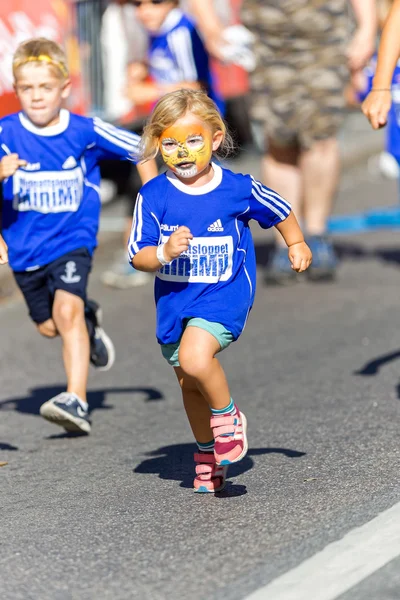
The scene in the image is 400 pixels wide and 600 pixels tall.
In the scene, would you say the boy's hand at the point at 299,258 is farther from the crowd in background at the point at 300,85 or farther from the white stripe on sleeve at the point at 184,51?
the white stripe on sleeve at the point at 184,51

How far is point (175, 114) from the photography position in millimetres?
4641

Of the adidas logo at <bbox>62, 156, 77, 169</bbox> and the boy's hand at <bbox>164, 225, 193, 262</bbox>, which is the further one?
the adidas logo at <bbox>62, 156, 77, 169</bbox>

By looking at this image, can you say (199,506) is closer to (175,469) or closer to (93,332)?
(175,469)

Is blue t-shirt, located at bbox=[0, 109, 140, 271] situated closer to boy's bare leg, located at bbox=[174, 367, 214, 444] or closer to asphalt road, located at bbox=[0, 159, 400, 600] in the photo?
asphalt road, located at bbox=[0, 159, 400, 600]

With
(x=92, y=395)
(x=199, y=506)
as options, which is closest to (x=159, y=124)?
(x=199, y=506)

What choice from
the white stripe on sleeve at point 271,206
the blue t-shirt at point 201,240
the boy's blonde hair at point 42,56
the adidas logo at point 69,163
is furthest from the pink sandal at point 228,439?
the boy's blonde hair at point 42,56

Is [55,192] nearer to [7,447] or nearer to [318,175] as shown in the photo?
[7,447]

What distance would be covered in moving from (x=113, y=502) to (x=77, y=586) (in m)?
0.86

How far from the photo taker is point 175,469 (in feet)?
16.9

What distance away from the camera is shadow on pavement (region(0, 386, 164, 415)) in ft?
21.2

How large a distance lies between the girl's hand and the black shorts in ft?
4.46

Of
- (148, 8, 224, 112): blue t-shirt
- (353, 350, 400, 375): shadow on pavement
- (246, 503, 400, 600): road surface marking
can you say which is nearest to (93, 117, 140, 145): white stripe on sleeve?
(353, 350, 400, 375): shadow on pavement

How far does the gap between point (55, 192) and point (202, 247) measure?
151cm

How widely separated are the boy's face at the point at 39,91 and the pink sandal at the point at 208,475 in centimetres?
183
